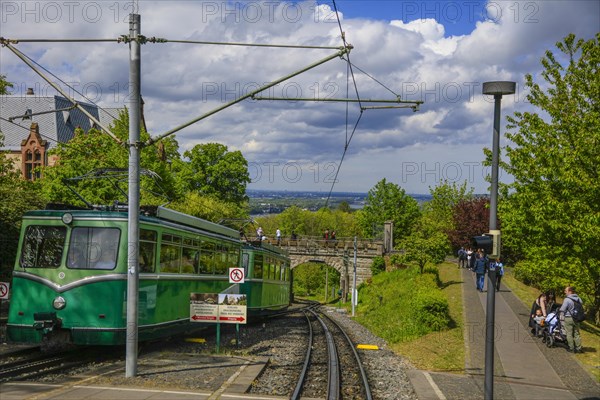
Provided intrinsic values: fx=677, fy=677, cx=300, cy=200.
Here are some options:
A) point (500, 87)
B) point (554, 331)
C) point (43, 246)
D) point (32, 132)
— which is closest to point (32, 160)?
point (32, 132)

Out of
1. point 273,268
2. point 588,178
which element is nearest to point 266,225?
point 273,268

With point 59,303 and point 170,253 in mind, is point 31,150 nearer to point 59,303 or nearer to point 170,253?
point 170,253

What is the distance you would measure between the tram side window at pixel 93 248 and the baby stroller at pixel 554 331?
37.0 feet

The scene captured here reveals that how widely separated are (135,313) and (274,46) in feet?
18.1

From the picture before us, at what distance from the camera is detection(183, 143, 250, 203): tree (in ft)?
224

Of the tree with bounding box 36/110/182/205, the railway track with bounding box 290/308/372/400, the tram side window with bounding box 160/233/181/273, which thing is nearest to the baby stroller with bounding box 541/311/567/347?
the railway track with bounding box 290/308/372/400

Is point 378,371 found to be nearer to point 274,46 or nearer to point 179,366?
point 179,366

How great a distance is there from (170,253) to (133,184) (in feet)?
11.8

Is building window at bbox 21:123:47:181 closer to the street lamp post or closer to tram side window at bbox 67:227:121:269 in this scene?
tram side window at bbox 67:227:121:269

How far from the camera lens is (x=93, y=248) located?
13930mm

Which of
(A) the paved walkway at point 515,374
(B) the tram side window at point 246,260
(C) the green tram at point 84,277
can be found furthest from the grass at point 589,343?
(B) the tram side window at point 246,260

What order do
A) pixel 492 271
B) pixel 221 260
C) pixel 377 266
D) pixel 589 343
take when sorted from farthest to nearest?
1. pixel 377 266
2. pixel 221 260
3. pixel 589 343
4. pixel 492 271

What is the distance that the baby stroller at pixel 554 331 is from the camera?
1769 centimetres

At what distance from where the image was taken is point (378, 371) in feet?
48.5
